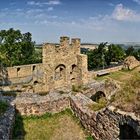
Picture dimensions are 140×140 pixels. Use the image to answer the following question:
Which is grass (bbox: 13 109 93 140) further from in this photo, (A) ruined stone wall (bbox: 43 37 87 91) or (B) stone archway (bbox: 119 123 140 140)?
(A) ruined stone wall (bbox: 43 37 87 91)

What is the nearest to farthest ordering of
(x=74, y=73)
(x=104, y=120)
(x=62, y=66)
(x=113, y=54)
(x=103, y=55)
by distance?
(x=104, y=120), (x=62, y=66), (x=74, y=73), (x=103, y=55), (x=113, y=54)

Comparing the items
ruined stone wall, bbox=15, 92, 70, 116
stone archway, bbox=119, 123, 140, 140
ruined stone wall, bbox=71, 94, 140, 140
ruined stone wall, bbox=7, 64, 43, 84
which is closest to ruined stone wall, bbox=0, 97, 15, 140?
ruined stone wall, bbox=15, 92, 70, 116

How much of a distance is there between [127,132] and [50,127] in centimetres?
461

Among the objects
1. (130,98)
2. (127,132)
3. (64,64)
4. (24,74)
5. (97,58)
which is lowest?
(24,74)

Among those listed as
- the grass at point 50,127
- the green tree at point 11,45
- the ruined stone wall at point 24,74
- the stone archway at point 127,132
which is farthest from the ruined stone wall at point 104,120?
the green tree at point 11,45

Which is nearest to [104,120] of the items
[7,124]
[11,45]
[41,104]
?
[7,124]

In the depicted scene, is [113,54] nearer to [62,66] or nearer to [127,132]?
[62,66]

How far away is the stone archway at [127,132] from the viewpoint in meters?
9.74

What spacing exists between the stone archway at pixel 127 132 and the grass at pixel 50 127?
2.50 m

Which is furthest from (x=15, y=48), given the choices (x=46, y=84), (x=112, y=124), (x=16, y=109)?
(x=112, y=124)

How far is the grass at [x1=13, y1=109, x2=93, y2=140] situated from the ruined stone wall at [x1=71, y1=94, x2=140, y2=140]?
445 mm

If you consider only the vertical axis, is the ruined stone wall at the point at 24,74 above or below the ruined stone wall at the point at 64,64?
below

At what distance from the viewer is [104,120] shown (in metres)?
11.7

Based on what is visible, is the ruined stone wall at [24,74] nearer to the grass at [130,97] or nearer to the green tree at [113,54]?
the grass at [130,97]
